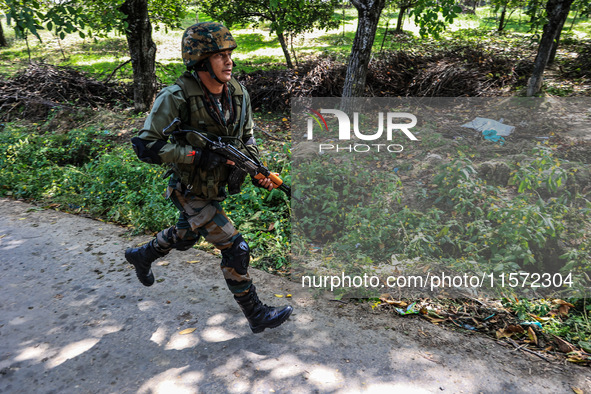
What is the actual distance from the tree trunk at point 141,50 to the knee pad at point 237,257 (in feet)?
19.7

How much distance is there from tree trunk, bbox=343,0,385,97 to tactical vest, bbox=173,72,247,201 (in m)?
4.36

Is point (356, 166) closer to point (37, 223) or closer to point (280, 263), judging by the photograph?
point (280, 263)

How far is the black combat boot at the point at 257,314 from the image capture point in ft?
9.39

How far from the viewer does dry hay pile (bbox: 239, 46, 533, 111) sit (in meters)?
8.48

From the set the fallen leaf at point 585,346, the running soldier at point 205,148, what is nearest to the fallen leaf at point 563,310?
the fallen leaf at point 585,346

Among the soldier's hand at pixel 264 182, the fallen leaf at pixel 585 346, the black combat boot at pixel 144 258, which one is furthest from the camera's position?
the black combat boot at pixel 144 258

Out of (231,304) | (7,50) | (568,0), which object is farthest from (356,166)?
(7,50)

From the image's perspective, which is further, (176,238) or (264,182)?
(176,238)

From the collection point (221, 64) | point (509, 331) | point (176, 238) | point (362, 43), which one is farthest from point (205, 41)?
point (362, 43)

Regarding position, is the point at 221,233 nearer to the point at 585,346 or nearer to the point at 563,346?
the point at 563,346

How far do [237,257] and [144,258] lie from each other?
37.3 inches

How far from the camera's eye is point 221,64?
2646mm

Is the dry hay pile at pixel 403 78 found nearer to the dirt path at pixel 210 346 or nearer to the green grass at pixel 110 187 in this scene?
the green grass at pixel 110 187

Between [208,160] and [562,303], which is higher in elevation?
[208,160]
